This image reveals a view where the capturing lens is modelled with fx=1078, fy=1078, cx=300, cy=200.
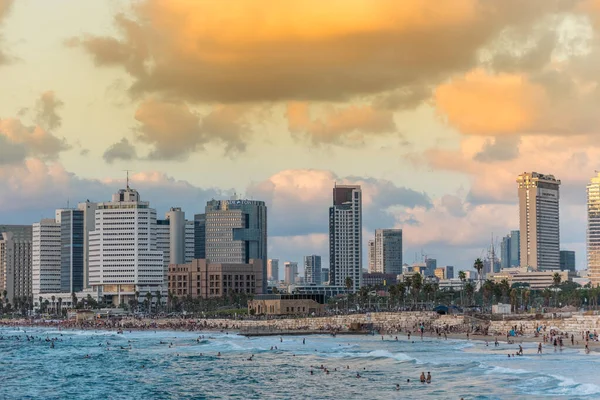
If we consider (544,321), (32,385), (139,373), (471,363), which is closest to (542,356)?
(471,363)

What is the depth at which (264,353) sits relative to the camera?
17312 centimetres

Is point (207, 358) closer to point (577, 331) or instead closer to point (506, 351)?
point (506, 351)

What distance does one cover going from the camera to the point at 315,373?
437 feet

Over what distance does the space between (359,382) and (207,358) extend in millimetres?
49526

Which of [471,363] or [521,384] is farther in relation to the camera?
[471,363]

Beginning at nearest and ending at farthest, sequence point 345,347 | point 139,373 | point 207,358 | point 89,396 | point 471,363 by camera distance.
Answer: point 89,396
point 471,363
point 139,373
point 207,358
point 345,347

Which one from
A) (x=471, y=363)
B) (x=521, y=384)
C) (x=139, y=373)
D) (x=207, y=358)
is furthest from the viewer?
(x=207, y=358)

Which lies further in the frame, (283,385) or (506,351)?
(506,351)

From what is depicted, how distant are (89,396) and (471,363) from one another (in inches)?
1841

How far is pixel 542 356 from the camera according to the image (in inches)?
5468

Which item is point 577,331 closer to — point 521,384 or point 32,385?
point 521,384

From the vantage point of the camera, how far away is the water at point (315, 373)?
109875mm

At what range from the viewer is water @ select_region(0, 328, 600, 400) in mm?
109875

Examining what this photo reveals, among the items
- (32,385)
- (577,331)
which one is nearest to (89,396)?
(32,385)
